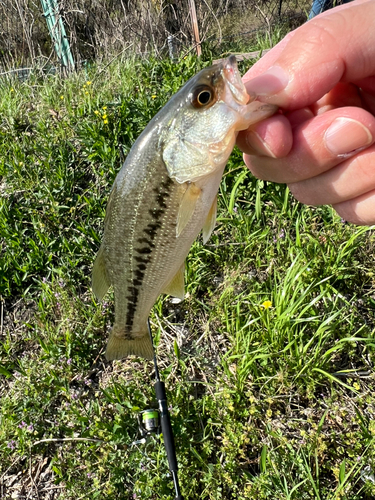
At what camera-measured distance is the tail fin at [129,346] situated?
2.18 m

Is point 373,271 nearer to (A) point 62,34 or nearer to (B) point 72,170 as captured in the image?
(B) point 72,170

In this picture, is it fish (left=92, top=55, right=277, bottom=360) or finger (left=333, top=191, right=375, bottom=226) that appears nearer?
fish (left=92, top=55, right=277, bottom=360)

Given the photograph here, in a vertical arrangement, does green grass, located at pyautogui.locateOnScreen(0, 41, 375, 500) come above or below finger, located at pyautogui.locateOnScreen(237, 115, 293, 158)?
below

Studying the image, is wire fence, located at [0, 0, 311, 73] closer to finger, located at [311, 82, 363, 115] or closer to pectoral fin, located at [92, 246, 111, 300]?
finger, located at [311, 82, 363, 115]

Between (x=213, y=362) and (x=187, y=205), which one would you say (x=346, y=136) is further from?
(x=213, y=362)

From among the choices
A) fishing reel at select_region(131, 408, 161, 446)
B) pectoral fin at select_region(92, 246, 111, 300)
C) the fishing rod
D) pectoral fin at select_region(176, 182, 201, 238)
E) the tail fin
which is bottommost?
fishing reel at select_region(131, 408, 161, 446)

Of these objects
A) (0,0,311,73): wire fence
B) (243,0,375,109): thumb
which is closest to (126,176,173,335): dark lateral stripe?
(243,0,375,109): thumb

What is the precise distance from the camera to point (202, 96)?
5.14ft

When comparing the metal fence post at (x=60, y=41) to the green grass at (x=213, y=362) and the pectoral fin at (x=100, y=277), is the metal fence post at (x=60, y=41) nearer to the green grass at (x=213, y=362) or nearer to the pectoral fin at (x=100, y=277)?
the green grass at (x=213, y=362)

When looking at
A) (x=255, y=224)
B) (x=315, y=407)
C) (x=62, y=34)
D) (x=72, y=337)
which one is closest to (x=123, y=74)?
(x=62, y=34)

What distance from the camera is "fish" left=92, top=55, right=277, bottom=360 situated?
4.98 feet

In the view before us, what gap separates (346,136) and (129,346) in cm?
162

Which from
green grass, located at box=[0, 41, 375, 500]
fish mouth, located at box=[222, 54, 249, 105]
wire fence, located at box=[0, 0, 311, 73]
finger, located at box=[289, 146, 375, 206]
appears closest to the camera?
fish mouth, located at box=[222, 54, 249, 105]

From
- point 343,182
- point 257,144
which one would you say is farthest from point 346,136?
point 257,144
